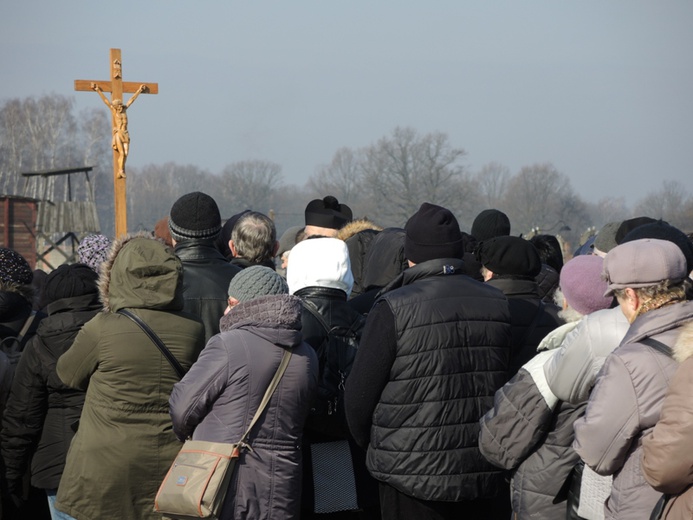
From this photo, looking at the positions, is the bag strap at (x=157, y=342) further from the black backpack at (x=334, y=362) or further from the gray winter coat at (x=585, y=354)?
the gray winter coat at (x=585, y=354)

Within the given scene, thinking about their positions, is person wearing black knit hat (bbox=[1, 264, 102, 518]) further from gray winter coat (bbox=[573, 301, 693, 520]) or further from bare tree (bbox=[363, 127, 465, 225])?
bare tree (bbox=[363, 127, 465, 225])

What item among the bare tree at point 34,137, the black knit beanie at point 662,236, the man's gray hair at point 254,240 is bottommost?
the bare tree at point 34,137

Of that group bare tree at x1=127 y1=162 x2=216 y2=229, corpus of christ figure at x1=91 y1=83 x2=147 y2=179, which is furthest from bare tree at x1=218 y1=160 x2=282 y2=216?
corpus of christ figure at x1=91 y1=83 x2=147 y2=179

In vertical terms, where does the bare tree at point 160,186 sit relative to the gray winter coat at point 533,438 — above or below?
below

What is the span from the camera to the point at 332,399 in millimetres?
4746

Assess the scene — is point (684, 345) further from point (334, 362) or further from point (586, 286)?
point (334, 362)

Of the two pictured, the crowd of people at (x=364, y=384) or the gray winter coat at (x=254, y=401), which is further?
the gray winter coat at (x=254, y=401)

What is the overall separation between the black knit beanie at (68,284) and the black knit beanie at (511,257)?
2283 mm

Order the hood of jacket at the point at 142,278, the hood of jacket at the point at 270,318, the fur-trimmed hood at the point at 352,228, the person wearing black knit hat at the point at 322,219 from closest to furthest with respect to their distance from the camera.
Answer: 1. the hood of jacket at the point at 270,318
2. the hood of jacket at the point at 142,278
3. the person wearing black knit hat at the point at 322,219
4. the fur-trimmed hood at the point at 352,228

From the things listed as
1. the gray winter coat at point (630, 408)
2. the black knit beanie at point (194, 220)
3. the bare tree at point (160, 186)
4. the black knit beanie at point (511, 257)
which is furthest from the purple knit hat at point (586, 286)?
the bare tree at point (160, 186)

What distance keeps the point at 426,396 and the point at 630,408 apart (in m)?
1.17

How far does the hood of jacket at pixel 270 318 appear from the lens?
409 centimetres

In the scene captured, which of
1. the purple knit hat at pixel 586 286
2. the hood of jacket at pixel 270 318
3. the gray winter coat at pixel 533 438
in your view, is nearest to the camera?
the gray winter coat at pixel 533 438

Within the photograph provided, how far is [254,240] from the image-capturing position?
5.73 meters
